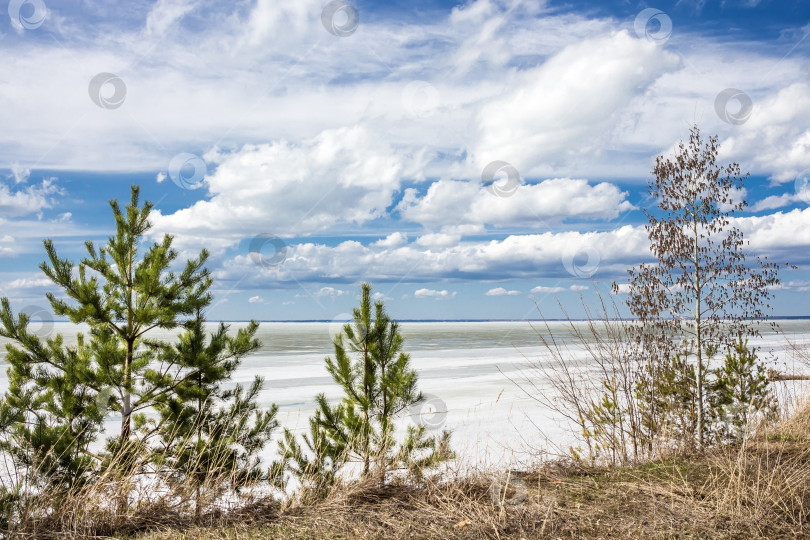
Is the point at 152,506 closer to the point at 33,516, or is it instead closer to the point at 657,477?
the point at 33,516

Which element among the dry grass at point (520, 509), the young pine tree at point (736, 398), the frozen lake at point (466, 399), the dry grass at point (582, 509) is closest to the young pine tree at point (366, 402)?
the frozen lake at point (466, 399)

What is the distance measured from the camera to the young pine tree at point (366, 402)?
7.23m

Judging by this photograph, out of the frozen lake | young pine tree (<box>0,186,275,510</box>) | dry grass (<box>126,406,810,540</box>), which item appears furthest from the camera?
the frozen lake

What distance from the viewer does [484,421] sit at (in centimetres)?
1463

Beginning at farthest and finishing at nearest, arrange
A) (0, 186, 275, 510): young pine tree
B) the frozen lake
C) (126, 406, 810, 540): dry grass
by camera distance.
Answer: the frozen lake, (0, 186, 275, 510): young pine tree, (126, 406, 810, 540): dry grass

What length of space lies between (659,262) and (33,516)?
8.10 metres

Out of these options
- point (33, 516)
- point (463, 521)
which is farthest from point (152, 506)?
point (463, 521)

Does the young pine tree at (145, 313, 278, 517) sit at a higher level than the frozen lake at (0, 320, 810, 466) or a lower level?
higher

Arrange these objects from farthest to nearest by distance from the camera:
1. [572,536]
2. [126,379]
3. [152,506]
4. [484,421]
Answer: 1. [484,421]
2. [126,379]
3. [152,506]
4. [572,536]

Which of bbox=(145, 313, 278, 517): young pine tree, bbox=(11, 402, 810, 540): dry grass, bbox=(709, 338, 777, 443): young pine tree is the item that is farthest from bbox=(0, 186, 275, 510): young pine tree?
bbox=(709, 338, 777, 443): young pine tree

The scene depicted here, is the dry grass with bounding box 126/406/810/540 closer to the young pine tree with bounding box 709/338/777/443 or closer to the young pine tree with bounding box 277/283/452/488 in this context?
the young pine tree with bounding box 277/283/452/488

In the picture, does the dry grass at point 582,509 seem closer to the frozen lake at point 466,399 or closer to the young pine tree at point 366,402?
the frozen lake at point 466,399

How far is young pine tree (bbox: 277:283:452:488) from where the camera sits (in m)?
7.23

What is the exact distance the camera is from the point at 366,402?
7.74 m
